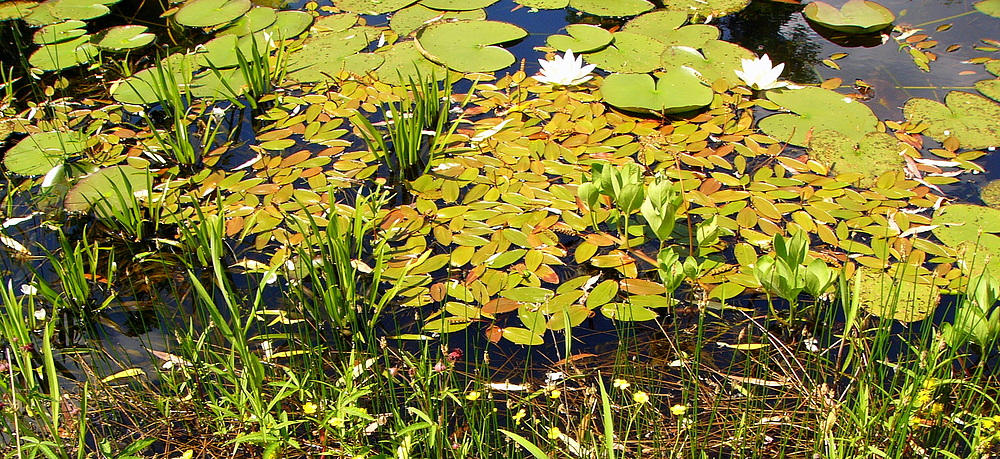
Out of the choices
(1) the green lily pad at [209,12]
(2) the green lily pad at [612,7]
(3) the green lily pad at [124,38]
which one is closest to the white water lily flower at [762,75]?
(2) the green lily pad at [612,7]

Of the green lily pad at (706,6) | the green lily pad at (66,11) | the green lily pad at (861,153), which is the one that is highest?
the green lily pad at (66,11)

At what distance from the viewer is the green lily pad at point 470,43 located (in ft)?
10.9

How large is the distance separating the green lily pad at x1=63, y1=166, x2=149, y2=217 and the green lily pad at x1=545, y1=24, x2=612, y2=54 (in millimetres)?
1834

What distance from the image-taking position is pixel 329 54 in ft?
11.4

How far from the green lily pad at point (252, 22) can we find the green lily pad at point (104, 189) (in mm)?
1156

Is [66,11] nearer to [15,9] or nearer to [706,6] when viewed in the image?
[15,9]

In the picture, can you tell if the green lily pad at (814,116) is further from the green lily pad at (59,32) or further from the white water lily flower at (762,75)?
the green lily pad at (59,32)

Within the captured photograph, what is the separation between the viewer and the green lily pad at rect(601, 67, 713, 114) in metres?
2.96

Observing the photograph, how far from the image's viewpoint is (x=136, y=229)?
248 centimetres

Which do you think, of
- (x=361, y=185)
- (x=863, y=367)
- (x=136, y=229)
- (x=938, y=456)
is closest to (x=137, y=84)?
(x=136, y=229)

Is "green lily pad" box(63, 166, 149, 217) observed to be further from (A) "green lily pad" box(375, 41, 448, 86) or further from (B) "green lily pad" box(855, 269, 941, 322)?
(B) "green lily pad" box(855, 269, 941, 322)

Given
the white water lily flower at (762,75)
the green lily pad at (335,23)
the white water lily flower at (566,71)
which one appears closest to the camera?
the white water lily flower at (762,75)

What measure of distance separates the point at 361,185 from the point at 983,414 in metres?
1.98

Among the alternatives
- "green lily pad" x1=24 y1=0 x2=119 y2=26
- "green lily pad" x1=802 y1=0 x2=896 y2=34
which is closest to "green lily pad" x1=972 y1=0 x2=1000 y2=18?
"green lily pad" x1=802 y1=0 x2=896 y2=34
